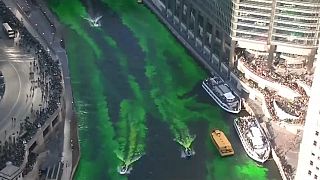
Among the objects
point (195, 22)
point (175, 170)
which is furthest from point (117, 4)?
point (175, 170)

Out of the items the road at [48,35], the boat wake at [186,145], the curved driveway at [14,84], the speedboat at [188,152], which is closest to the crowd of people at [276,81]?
the boat wake at [186,145]

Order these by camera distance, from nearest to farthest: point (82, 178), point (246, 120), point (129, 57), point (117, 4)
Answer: point (82, 178)
point (246, 120)
point (129, 57)
point (117, 4)

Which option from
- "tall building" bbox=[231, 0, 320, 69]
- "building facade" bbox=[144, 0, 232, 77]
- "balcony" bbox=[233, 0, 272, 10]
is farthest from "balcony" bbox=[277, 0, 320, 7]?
"building facade" bbox=[144, 0, 232, 77]

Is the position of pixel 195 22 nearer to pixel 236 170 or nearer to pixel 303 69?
pixel 303 69

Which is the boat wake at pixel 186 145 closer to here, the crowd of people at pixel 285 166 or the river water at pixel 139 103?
the river water at pixel 139 103

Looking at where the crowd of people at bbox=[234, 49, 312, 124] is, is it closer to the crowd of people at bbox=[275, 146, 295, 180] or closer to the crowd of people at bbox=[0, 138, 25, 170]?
the crowd of people at bbox=[275, 146, 295, 180]

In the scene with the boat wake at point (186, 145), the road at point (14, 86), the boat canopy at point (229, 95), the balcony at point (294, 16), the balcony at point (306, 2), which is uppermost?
the balcony at point (306, 2)

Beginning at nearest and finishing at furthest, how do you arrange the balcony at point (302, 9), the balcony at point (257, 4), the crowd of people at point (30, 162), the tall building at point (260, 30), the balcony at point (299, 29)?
the crowd of people at point (30, 162)
the balcony at point (302, 9)
the tall building at point (260, 30)
the balcony at point (257, 4)
the balcony at point (299, 29)
